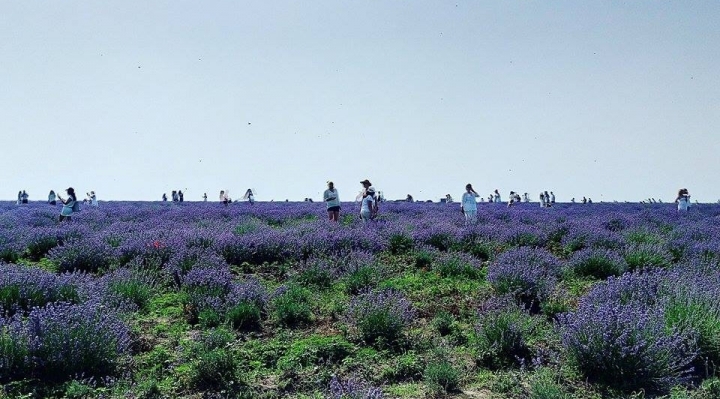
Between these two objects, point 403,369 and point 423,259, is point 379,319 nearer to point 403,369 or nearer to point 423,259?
point 403,369

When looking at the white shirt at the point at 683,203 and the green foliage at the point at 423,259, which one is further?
the white shirt at the point at 683,203

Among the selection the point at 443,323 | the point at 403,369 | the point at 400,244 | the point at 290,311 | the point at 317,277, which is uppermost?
the point at 400,244

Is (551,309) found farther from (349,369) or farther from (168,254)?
(168,254)

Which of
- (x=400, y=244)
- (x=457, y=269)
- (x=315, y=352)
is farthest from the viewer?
(x=400, y=244)

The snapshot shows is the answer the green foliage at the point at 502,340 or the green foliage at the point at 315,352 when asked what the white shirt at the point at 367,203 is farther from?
the green foliage at the point at 502,340

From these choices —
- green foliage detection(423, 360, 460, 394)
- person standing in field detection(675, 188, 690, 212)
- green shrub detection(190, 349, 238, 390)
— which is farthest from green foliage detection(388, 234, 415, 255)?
person standing in field detection(675, 188, 690, 212)

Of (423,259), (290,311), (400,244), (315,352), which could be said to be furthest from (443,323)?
(400,244)

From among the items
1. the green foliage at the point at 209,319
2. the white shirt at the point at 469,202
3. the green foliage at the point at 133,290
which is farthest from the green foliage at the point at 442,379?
the white shirt at the point at 469,202

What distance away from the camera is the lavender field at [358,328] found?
4656 mm

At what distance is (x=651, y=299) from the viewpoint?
6039 millimetres

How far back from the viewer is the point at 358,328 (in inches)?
237

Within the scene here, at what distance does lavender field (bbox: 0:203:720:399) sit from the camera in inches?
183

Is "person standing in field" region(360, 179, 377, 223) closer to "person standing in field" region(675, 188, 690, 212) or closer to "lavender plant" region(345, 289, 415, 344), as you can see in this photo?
"lavender plant" region(345, 289, 415, 344)

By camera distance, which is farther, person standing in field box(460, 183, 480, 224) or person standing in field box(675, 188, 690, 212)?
person standing in field box(675, 188, 690, 212)
